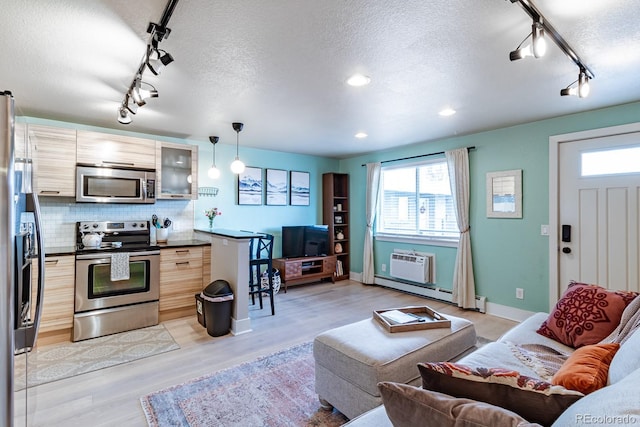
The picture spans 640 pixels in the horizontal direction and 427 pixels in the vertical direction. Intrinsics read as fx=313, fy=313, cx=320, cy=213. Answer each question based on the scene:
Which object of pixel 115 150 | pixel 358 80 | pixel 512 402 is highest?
pixel 358 80

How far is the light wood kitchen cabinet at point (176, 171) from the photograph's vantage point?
4.12 m

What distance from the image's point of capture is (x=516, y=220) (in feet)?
12.8

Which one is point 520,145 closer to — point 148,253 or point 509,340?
point 509,340

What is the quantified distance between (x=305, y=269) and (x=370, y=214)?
1.53 meters

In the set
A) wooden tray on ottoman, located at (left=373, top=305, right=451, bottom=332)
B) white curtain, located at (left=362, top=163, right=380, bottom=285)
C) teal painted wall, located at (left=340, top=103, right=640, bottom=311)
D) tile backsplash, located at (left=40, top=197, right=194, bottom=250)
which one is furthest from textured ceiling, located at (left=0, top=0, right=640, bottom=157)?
white curtain, located at (left=362, top=163, right=380, bottom=285)

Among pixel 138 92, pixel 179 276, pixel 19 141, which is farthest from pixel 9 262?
pixel 179 276

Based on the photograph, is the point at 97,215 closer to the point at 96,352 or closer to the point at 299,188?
the point at 96,352

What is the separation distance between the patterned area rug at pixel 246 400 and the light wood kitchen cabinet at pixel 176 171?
8.38 feet

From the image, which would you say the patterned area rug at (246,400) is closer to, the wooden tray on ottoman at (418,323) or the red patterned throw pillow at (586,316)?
the wooden tray on ottoman at (418,323)

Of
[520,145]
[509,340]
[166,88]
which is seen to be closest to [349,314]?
[509,340]

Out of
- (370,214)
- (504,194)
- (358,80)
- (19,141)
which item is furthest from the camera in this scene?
(370,214)

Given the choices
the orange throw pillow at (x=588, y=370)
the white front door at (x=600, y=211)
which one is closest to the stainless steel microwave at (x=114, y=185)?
the orange throw pillow at (x=588, y=370)

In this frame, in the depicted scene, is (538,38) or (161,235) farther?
(161,235)

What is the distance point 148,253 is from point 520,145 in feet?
15.2
